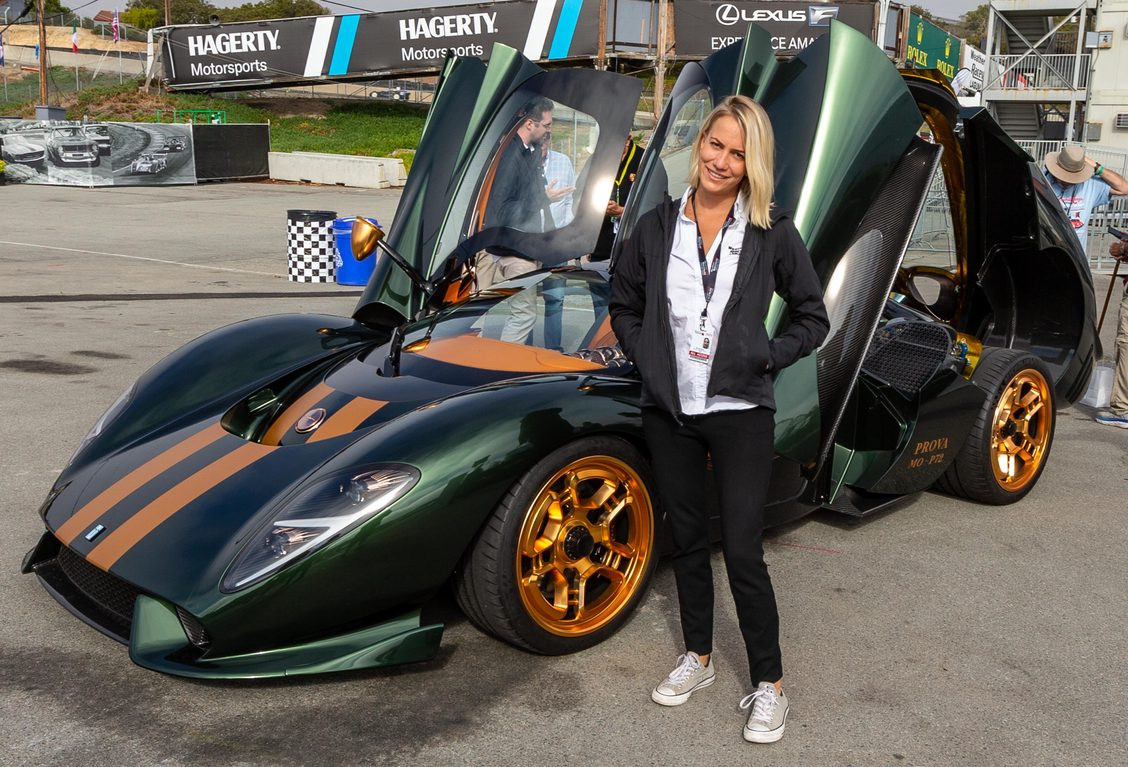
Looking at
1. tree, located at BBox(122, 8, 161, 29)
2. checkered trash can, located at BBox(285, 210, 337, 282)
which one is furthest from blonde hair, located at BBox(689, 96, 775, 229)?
tree, located at BBox(122, 8, 161, 29)

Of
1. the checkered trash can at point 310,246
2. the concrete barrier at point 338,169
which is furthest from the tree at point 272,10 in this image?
the checkered trash can at point 310,246

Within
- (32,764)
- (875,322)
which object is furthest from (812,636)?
(32,764)

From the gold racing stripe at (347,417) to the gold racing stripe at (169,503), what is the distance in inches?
6.9

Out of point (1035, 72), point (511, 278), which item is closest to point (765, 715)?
point (511, 278)

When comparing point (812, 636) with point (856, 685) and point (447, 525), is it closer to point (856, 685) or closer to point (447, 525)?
point (856, 685)

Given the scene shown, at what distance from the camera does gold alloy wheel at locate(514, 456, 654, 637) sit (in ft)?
11.2

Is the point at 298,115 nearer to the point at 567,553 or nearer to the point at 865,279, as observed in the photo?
the point at 865,279

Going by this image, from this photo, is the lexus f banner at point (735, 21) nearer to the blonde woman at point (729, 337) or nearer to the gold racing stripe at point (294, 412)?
the gold racing stripe at point (294, 412)

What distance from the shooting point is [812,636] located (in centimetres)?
375

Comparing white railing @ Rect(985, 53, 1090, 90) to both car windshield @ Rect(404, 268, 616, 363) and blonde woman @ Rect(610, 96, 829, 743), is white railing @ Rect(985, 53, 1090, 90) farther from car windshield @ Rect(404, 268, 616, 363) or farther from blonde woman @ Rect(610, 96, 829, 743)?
blonde woman @ Rect(610, 96, 829, 743)

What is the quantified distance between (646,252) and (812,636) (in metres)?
1.49

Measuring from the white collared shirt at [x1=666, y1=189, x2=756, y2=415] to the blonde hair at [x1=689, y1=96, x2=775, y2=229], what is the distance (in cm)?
5

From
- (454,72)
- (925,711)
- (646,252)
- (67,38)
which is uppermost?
(67,38)

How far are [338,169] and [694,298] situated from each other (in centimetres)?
2736
